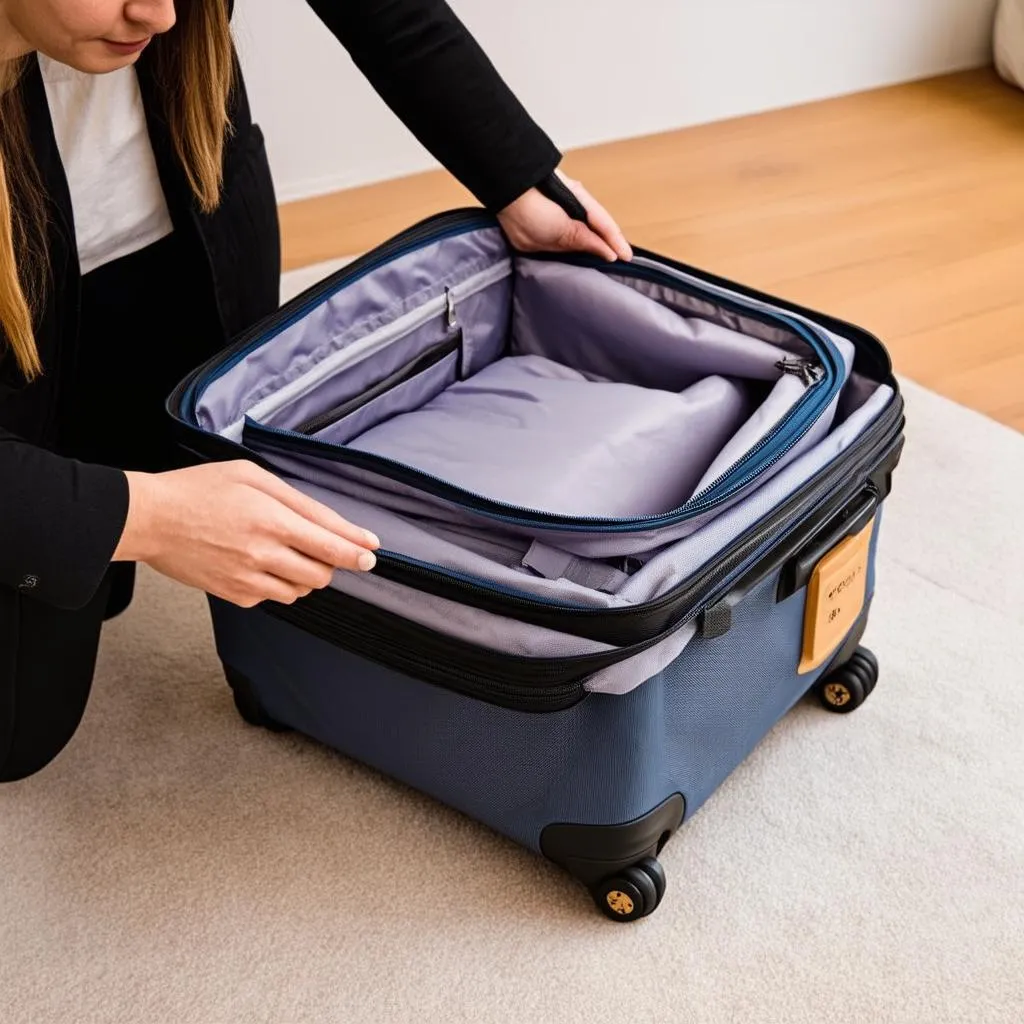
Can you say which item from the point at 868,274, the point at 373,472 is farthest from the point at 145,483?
the point at 868,274

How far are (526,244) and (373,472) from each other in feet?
1.27

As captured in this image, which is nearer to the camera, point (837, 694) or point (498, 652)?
point (498, 652)

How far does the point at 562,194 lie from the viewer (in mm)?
1382

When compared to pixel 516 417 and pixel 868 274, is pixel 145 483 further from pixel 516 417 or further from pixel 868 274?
pixel 868 274

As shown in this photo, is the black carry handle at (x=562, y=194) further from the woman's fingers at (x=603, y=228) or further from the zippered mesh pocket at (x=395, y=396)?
the zippered mesh pocket at (x=395, y=396)

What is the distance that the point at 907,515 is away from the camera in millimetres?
1676

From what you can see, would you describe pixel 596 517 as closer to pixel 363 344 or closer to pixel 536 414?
pixel 536 414

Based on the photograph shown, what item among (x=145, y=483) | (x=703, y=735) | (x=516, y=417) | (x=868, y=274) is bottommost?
(x=868, y=274)

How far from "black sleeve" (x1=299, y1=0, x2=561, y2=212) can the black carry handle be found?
1cm

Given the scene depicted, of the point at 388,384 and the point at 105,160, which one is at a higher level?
the point at 105,160

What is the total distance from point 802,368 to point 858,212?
1333 millimetres

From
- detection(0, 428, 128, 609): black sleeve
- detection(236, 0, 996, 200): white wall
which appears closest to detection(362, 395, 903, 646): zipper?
detection(0, 428, 128, 609): black sleeve

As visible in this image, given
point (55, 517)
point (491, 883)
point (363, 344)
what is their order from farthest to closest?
point (363, 344) → point (491, 883) → point (55, 517)

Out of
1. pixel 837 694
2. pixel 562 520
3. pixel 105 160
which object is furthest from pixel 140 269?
pixel 837 694
